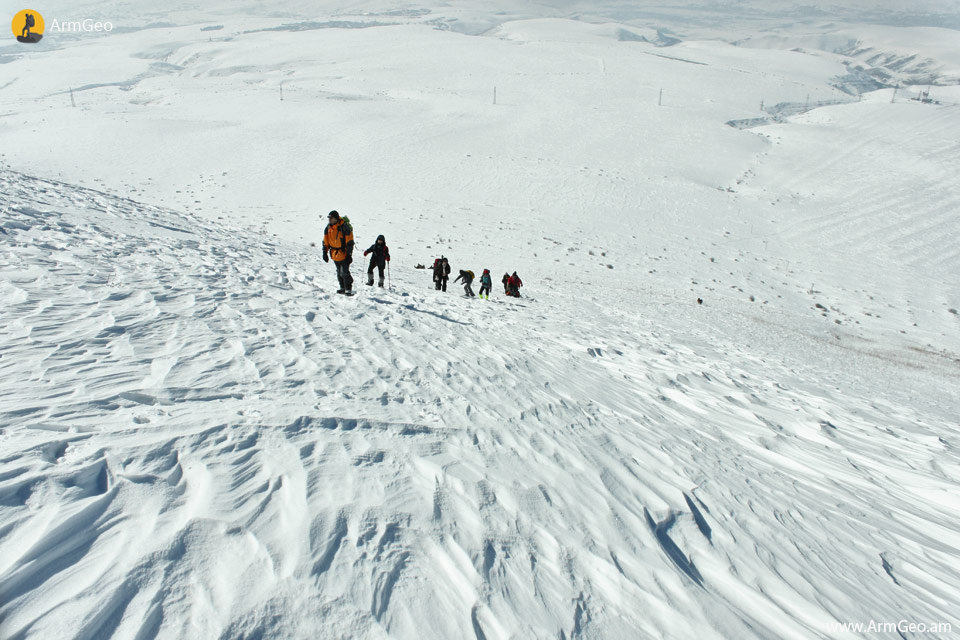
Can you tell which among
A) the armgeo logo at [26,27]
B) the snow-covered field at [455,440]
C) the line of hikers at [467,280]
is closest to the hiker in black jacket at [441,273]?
the line of hikers at [467,280]

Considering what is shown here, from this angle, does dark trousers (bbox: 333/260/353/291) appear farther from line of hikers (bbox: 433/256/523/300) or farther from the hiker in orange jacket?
line of hikers (bbox: 433/256/523/300)

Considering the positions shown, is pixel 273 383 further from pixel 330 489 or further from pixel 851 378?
pixel 851 378

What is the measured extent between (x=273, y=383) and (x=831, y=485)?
5.78 meters

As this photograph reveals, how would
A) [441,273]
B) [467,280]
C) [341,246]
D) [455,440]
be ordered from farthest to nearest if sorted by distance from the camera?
[467,280] → [441,273] → [341,246] → [455,440]

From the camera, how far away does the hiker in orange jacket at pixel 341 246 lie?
934 centimetres

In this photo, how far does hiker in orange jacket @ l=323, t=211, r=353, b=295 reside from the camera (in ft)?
30.7

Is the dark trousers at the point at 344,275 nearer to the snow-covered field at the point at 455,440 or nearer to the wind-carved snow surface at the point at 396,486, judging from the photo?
the snow-covered field at the point at 455,440

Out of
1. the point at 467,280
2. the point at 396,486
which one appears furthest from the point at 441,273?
the point at 396,486

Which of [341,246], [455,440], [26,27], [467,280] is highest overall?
[26,27]

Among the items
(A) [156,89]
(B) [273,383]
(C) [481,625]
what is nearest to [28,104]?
(A) [156,89]

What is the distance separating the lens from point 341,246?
369 inches

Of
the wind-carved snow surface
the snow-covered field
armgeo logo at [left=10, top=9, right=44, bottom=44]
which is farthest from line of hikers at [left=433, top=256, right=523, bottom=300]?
armgeo logo at [left=10, top=9, right=44, bottom=44]

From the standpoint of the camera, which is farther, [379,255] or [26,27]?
[26,27]

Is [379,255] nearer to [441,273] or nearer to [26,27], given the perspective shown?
[441,273]
